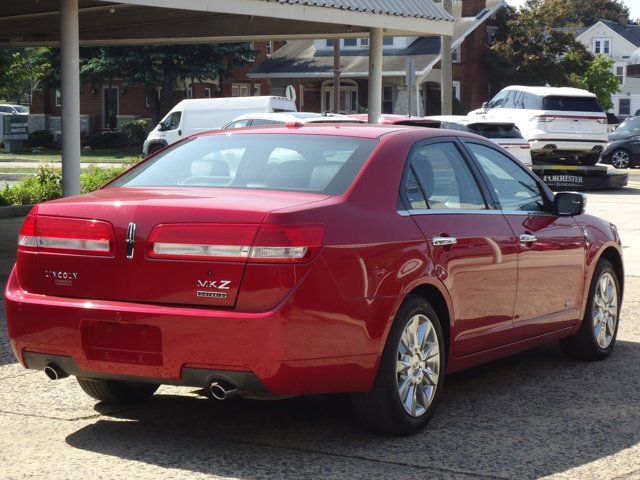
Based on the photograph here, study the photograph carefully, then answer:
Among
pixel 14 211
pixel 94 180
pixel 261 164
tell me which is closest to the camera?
pixel 261 164

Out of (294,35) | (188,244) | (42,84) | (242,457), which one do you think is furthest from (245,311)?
(42,84)

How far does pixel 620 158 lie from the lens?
37.1 m

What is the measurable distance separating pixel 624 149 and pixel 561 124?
30.9 ft

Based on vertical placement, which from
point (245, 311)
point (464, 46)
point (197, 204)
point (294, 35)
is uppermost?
point (464, 46)

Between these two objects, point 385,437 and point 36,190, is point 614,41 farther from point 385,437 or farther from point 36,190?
point 385,437

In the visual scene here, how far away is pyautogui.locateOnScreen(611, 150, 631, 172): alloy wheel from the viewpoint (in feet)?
121

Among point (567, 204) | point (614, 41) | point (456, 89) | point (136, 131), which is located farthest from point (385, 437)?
point (614, 41)

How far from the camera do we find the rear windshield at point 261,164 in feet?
19.9

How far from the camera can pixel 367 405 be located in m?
5.89

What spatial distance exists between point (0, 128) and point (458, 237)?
47.4m

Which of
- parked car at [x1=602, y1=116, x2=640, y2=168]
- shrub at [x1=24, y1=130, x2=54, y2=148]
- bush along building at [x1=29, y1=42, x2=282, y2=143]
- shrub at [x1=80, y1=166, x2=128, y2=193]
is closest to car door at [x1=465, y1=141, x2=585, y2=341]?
shrub at [x1=80, y1=166, x2=128, y2=193]

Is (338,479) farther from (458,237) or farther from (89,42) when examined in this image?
(89,42)

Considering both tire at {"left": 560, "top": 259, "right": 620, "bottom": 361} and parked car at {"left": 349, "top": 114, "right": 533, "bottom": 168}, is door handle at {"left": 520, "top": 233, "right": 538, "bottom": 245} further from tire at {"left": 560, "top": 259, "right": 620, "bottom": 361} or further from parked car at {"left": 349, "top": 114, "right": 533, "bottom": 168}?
parked car at {"left": 349, "top": 114, "right": 533, "bottom": 168}

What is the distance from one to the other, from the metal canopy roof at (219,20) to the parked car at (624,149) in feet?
63.1
